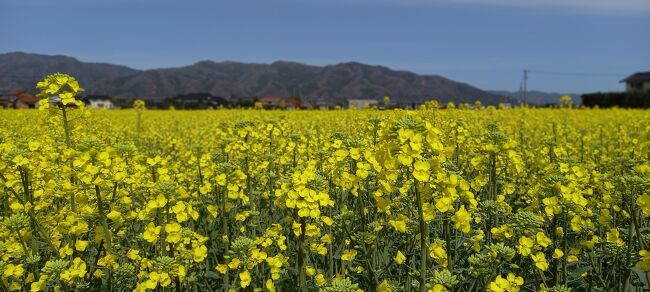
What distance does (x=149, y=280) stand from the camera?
8.86 feet

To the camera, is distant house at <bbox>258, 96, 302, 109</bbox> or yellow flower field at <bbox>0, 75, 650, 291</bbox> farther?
distant house at <bbox>258, 96, 302, 109</bbox>

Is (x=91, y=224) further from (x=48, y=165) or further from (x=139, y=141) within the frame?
(x=139, y=141)

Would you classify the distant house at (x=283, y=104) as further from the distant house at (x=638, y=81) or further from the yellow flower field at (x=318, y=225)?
the distant house at (x=638, y=81)

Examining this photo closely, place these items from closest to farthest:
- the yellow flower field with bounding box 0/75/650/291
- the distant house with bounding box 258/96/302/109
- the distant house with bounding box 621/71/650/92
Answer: the yellow flower field with bounding box 0/75/650/291 → the distant house with bounding box 258/96/302/109 → the distant house with bounding box 621/71/650/92

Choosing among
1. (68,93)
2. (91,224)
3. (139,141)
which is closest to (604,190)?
(91,224)

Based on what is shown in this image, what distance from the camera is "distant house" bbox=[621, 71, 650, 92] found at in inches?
2564

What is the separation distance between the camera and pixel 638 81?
2635 inches

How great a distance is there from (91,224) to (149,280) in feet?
3.27

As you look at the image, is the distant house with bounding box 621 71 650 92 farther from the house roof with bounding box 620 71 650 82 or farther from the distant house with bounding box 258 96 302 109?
the distant house with bounding box 258 96 302 109

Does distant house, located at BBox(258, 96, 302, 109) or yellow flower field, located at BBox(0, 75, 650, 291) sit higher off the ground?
distant house, located at BBox(258, 96, 302, 109)

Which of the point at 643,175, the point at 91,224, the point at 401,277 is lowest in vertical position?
the point at 401,277

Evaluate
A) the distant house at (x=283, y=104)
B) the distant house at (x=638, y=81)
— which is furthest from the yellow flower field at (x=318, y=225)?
the distant house at (x=638, y=81)

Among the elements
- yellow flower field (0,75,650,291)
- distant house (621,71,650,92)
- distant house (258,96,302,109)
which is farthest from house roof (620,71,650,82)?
yellow flower field (0,75,650,291)

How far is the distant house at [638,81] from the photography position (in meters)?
65.1
